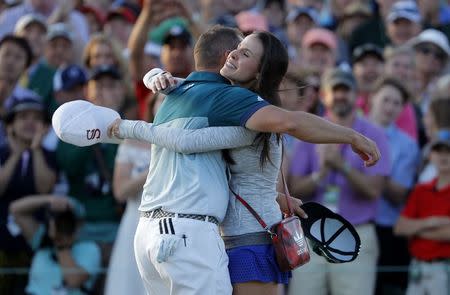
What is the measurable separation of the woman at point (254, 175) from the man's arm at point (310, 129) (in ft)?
0.69

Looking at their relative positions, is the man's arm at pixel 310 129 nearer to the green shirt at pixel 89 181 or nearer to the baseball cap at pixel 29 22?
the green shirt at pixel 89 181

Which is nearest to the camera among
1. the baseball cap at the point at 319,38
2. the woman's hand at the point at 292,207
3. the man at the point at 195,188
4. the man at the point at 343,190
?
the man at the point at 195,188

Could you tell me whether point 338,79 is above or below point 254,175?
below

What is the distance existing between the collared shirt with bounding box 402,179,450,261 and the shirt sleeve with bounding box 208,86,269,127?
3.89 metres

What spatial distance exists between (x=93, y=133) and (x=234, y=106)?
0.75 metres

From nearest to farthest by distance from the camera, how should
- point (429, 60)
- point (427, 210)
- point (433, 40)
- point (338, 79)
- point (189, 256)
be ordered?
point (189, 256) → point (427, 210) → point (338, 79) → point (429, 60) → point (433, 40)

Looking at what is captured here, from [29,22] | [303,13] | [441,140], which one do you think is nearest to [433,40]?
[303,13]

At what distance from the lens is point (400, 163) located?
32.7 ft

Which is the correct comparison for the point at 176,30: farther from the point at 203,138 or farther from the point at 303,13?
the point at 203,138

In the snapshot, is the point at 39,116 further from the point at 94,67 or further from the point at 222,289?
the point at 222,289

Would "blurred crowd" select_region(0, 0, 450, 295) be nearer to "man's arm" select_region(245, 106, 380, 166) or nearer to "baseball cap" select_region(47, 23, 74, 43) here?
"baseball cap" select_region(47, 23, 74, 43)

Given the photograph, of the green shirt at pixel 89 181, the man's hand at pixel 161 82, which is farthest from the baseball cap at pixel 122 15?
the man's hand at pixel 161 82

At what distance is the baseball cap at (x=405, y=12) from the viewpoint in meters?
12.0

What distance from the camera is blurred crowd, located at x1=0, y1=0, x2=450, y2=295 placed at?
9227 mm
